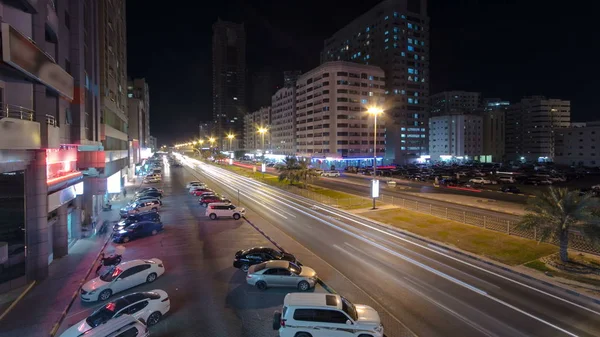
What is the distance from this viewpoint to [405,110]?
385 feet

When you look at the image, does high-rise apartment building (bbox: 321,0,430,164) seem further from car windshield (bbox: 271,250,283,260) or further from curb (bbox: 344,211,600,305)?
car windshield (bbox: 271,250,283,260)

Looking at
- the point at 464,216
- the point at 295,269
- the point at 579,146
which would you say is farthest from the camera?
the point at 579,146

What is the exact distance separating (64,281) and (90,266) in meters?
2.24

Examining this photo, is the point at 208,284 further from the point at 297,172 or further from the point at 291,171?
the point at 291,171

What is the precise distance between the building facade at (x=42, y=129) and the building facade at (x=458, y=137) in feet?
447

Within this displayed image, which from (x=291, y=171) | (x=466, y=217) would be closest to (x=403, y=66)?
(x=291, y=171)

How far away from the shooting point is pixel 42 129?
1630 centimetres

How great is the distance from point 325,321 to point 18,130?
49.1 feet

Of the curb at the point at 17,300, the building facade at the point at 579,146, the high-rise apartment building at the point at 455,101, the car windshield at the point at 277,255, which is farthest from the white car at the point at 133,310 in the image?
the high-rise apartment building at the point at 455,101

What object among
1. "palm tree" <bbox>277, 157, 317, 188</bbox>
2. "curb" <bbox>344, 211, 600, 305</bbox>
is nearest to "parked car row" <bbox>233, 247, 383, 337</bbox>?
"curb" <bbox>344, 211, 600, 305</bbox>

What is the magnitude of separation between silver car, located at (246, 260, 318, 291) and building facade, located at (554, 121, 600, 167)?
445 ft

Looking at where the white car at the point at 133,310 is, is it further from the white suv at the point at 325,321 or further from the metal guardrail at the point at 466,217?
the metal guardrail at the point at 466,217

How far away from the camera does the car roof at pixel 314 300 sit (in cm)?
1111

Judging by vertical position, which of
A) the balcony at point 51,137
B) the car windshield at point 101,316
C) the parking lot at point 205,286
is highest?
the balcony at point 51,137
